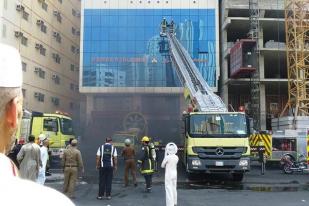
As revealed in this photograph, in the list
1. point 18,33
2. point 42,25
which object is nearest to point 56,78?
point 42,25

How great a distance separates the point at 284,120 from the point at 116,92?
17510mm

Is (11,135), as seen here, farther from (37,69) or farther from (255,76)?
(37,69)

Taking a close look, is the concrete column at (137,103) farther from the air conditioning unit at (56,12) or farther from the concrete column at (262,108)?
the air conditioning unit at (56,12)

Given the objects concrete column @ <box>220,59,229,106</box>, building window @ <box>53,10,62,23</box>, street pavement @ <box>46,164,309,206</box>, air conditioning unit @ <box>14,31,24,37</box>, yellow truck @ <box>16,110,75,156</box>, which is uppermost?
building window @ <box>53,10,62,23</box>

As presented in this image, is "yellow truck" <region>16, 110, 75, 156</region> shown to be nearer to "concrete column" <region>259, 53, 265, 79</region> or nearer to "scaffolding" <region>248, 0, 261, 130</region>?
"scaffolding" <region>248, 0, 261, 130</region>

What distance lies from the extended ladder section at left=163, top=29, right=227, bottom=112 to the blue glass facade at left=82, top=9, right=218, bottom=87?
10.5 meters

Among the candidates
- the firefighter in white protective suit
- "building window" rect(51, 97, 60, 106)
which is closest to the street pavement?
the firefighter in white protective suit

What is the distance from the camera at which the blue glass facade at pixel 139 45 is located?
4716cm

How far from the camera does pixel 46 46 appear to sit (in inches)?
1825

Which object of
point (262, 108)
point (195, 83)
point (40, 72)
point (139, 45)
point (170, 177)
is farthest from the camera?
A: point (139, 45)

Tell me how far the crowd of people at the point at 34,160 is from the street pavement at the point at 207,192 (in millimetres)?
582

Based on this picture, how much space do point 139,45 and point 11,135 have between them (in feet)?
155

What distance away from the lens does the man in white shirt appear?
973 mm

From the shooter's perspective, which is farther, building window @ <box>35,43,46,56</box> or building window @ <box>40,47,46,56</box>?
building window @ <box>40,47,46,56</box>
